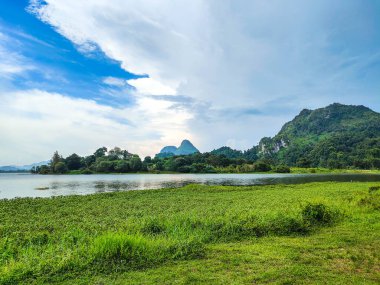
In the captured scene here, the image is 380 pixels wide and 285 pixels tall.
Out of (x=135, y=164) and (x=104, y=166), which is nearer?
(x=104, y=166)

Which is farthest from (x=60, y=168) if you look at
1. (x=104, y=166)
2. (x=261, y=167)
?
(x=261, y=167)

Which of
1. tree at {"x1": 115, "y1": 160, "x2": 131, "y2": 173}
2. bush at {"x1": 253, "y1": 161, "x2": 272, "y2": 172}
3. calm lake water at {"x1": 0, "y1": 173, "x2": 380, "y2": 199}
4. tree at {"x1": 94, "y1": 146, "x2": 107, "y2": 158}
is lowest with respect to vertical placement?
calm lake water at {"x1": 0, "y1": 173, "x2": 380, "y2": 199}

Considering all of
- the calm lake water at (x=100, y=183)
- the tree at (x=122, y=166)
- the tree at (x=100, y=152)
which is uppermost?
the tree at (x=100, y=152)

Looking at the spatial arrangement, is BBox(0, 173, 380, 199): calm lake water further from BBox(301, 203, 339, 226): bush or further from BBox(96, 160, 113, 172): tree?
BBox(96, 160, 113, 172): tree

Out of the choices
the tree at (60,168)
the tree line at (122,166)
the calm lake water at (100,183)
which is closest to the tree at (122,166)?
the tree line at (122,166)

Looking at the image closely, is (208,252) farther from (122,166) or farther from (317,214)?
(122,166)

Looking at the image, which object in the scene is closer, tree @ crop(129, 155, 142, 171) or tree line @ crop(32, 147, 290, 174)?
tree line @ crop(32, 147, 290, 174)

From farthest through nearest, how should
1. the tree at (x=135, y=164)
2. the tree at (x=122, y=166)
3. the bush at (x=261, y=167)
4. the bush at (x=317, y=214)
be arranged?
the bush at (x=261, y=167) → the tree at (x=135, y=164) → the tree at (x=122, y=166) → the bush at (x=317, y=214)

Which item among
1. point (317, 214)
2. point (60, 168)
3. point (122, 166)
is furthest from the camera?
point (122, 166)

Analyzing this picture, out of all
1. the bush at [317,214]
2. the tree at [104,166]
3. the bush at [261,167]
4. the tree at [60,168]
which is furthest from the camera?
the bush at [261,167]

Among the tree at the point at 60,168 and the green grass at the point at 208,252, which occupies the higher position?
the tree at the point at 60,168

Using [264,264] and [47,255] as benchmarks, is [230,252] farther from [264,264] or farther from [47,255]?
[47,255]

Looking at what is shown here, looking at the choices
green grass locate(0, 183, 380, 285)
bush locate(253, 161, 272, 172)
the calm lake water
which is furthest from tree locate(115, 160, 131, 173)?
green grass locate(0, 183, 380, 285)

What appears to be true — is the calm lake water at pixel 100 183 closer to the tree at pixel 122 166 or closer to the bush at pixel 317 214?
the bush at pixel 317 214
